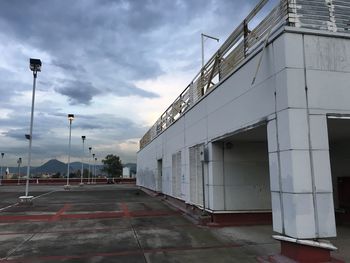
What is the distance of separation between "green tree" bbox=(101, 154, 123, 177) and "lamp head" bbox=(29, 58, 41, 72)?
239 ft

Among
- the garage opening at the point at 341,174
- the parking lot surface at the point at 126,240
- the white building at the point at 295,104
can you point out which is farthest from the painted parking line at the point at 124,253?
the garage opening at the point at 341,174

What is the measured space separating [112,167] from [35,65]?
73.4m

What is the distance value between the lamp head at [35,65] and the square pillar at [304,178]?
16.4 metres

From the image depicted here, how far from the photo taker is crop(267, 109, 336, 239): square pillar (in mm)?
6973

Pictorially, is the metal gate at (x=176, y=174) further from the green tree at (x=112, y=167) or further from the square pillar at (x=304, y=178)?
the green tree at (x=112, y=167)

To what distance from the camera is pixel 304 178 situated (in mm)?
7059

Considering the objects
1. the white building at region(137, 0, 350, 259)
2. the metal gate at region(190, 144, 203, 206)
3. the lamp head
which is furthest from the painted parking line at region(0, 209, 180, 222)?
the lamp head

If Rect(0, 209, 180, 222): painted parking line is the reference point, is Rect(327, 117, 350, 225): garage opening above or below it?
above

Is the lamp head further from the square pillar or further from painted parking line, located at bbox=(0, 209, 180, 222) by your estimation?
the square pillar

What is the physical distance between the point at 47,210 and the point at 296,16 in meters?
14.0

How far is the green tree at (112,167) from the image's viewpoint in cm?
9206

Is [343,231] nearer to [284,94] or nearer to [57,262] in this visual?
[284,94]

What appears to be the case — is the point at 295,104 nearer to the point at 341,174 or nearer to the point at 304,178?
the point at 304,178

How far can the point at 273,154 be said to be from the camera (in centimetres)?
779
